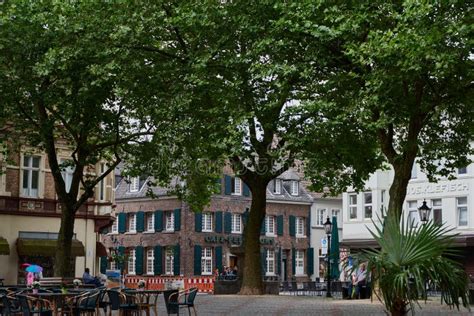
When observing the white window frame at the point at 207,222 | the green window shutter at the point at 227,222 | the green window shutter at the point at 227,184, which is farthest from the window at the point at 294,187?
the white window frame at the point at 207,222

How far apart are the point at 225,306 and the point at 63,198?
6.92 meters

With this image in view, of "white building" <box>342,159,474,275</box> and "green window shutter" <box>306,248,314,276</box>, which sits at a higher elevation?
"white building" <box>342,159,474,275</box>

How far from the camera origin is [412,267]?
13469 millimetres

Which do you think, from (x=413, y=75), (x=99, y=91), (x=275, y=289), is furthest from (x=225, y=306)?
(x=275, y=289)

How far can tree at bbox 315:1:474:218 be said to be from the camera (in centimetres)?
2089

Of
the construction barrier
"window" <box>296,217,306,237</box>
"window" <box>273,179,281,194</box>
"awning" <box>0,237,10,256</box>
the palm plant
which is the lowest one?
the construction barrier

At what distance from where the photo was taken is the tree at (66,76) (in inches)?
1034

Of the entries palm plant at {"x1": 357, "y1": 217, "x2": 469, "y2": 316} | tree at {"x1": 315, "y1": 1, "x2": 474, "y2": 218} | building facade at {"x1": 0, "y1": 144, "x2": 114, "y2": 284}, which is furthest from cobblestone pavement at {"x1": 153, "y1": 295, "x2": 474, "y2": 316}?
building facade at {"x1": 0, "y1": 144, "x2": 114, "y2": 284}

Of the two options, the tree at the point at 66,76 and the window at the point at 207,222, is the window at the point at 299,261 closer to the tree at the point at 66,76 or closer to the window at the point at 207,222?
the window at the point at 207,222

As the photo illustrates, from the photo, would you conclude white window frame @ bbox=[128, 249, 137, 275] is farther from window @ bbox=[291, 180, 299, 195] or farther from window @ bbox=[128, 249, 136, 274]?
window @ bbox=[291, 180, 299, 195]

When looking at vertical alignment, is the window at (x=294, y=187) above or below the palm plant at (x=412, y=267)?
above

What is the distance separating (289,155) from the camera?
2986 centimetres

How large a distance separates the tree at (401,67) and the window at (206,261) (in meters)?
39.1

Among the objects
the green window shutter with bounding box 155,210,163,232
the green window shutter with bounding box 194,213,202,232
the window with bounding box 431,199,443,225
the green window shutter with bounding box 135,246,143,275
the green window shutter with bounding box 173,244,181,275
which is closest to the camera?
the window with bounding box 431,199,443,225
